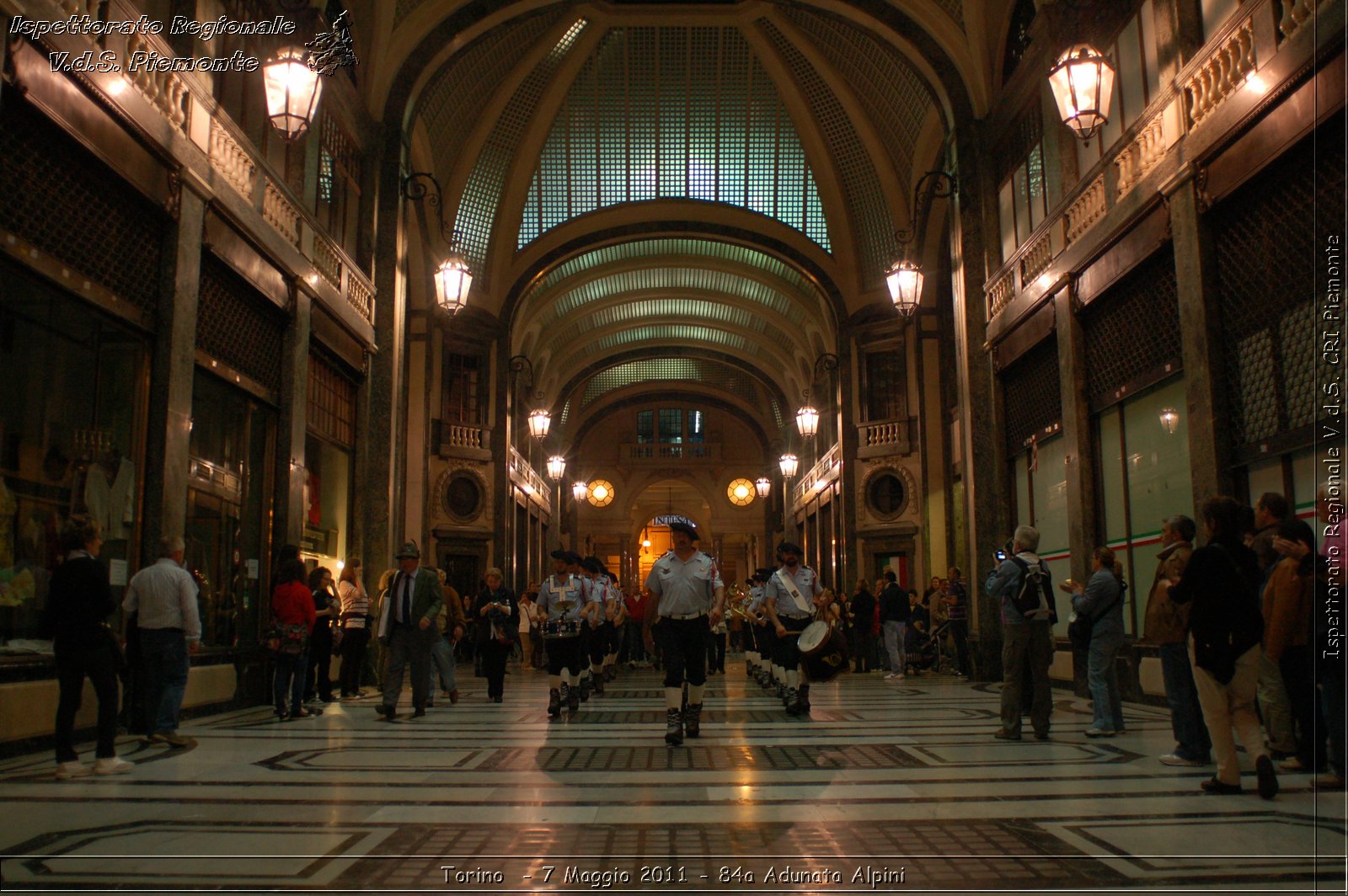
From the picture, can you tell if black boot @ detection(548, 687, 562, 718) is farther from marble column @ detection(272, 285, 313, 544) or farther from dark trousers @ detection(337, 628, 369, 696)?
marble column @ detection(272, 285, 313, 544)

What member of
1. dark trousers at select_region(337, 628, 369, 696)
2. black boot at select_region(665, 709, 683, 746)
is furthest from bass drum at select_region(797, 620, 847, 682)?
dark trousers at select_region(337, 628, 369, 696)

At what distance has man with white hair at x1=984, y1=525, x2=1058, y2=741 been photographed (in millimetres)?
7125

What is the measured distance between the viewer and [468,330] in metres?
23.9

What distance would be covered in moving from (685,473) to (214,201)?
1337 inches

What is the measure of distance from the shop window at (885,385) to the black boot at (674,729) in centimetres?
1714

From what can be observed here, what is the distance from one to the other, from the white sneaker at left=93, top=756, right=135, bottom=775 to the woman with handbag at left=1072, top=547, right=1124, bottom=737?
20.4 feet

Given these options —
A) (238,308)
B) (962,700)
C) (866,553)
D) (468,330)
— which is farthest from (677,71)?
(962,700)

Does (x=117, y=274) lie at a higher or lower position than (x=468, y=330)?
lower

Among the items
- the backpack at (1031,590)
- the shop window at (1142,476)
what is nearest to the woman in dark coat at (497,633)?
the backpack at (1031,590)

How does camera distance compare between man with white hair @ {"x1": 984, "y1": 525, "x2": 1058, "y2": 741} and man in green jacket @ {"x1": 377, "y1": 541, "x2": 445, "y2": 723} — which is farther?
man in green jacket @ {"x1": 377, "y1": 541, "x2": 445, "y2": 723}

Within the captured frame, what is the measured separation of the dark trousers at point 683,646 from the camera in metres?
7.46

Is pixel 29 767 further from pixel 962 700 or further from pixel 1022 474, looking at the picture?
pixel 1022 474

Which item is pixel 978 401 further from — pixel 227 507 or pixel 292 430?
pixel 227 507

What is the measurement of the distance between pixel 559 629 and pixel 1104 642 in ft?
15.0
